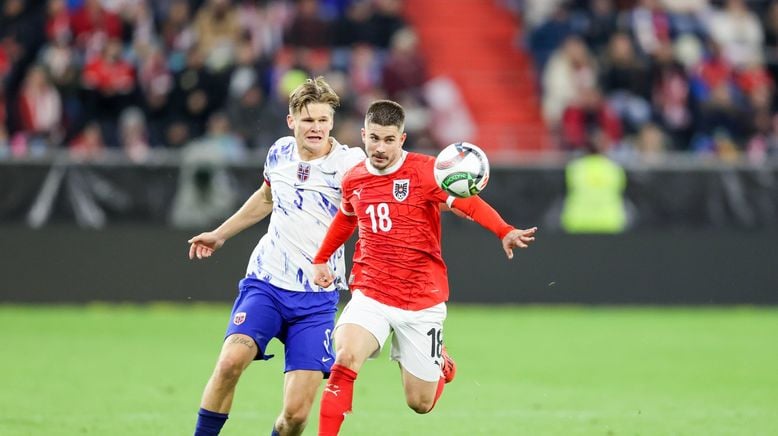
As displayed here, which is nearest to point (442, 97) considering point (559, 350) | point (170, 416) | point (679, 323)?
point (679, 323)

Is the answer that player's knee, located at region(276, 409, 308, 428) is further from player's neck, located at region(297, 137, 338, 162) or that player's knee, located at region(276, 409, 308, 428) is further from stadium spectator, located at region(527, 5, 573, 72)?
stadium spectator, located at region(527, 5, 573, 72)

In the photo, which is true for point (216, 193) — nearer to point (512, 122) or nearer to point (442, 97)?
point (442, 97)

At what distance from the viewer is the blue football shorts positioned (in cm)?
739

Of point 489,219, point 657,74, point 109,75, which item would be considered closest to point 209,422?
point 489,219

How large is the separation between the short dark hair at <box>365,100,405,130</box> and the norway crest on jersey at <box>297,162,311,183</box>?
0.51 m

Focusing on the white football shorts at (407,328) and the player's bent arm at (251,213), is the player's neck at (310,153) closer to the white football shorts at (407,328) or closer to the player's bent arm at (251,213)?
the player's bent arm at (251,213)

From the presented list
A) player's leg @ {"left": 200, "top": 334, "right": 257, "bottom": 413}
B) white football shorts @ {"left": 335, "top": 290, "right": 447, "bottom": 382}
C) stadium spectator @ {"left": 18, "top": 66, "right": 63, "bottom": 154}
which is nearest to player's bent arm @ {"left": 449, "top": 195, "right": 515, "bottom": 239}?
white football shorts @ {"left": 335, "top": 290, "right": 447, "bottom": 382}

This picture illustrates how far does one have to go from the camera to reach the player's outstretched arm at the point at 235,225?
25.9 ft

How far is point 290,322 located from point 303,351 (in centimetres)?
21

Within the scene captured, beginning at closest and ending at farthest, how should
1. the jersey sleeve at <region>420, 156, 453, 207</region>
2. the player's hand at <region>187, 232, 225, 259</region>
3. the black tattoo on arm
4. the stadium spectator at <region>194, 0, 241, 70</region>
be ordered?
1. the black tattoo on arm
2. the jersey sleeve at <region>420, 156, 453, 207</region>
3. the player's hand at <region>187, 232, 225, 259</region>
4. the stadium spectator at <region>194, 0, 241, 70</region>

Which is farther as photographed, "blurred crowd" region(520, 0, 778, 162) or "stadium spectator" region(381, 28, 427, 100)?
"blurred crowd" region(520, 0, 778, 162)

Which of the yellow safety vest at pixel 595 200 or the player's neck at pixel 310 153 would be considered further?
the yellow safety vest at pixel 595 200

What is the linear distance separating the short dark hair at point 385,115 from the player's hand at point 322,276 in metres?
0.85

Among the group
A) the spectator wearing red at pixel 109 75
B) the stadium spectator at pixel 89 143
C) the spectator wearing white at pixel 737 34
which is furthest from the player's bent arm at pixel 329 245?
the spectator wearing white at pixel 737 34
